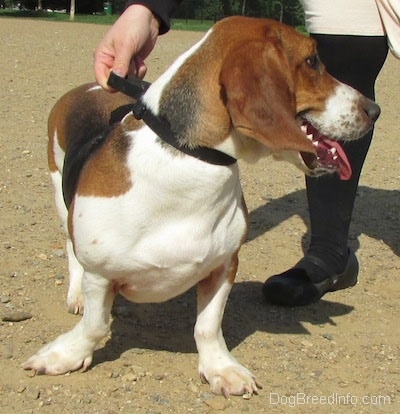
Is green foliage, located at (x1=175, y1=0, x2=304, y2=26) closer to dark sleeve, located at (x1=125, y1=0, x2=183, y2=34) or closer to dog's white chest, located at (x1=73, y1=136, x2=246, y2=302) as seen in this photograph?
dark sleeve, located at (x1=125, y1=0, x2=183, y2=34)

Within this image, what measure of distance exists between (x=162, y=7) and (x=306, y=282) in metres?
1.64

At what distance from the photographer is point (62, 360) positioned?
3168mm

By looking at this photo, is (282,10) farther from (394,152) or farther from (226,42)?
(226,42)

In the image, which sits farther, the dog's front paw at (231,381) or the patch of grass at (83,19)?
the patch of grass at (83,19)

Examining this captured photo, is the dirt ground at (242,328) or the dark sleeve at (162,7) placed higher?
the dark sleeve at (162,7)

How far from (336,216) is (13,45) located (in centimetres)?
1245

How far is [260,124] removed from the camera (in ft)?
8.09

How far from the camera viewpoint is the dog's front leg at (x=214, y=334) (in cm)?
317

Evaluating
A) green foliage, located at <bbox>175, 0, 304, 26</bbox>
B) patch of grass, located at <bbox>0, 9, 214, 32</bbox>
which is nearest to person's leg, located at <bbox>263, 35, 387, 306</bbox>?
patch of grass, located at <bbox>0, 9, 214, 32</bbox>

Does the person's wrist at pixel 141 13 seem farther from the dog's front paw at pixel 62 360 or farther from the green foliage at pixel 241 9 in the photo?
the green foliage at pixel 241 9

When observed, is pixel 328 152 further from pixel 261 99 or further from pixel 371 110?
pixel 261 99

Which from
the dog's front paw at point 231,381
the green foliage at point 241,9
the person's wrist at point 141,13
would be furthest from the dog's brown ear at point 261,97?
the green foliage at point 241,9

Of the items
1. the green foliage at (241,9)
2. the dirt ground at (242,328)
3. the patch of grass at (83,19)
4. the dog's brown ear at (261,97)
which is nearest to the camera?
the dog's brown ear at (261,97)

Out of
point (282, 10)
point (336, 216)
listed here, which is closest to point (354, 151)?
point (336, 216)
